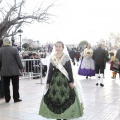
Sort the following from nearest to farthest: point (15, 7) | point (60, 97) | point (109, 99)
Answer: point (60, 97)
point (109, 99)
point (15, 7)

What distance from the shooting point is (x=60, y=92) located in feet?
16.8

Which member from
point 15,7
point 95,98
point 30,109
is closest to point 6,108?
point 30,109

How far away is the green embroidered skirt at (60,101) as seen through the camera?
5.06 meters

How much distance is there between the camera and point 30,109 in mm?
6535

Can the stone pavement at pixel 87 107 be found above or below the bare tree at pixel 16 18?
below

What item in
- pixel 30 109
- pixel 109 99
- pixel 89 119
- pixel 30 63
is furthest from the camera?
pixel 30 63

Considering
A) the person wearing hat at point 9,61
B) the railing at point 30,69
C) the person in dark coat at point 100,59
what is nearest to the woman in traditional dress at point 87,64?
the person in dark coat at point 100,59

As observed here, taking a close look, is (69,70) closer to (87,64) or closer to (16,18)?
(87,64)

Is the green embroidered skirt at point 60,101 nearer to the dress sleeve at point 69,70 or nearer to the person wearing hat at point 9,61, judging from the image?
the dress sleeve at point 69,70

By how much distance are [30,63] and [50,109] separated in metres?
8.44

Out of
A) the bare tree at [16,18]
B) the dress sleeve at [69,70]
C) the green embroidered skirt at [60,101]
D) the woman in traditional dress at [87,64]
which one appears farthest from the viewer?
the bare tree at [16,18]

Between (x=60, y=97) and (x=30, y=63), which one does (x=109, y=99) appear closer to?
(x=60, y=97)

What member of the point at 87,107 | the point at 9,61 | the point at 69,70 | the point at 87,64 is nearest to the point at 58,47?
the point at 69,70

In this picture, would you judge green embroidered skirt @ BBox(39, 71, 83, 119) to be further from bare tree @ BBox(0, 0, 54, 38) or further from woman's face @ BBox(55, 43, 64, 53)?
bare tree @ BBox(0, 0, 54, 38)
